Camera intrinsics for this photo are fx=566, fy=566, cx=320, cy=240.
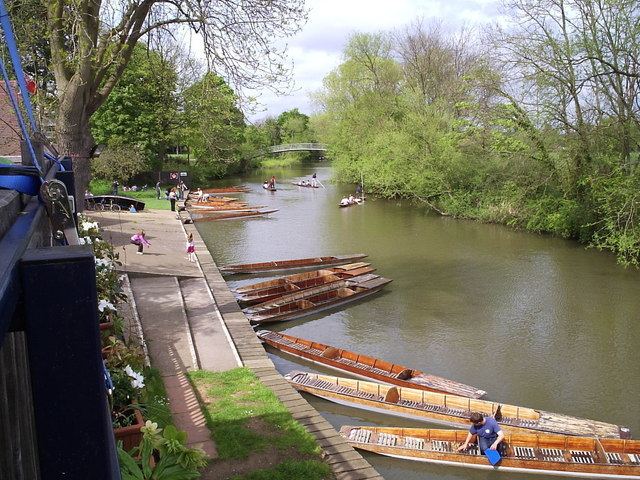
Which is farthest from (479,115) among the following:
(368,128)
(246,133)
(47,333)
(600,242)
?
(246,133)

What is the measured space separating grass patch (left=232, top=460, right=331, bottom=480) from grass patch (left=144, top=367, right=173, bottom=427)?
1.31 meters

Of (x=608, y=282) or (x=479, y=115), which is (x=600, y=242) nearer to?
(x=608, y=282)

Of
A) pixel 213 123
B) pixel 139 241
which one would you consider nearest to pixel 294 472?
pixel 139 241

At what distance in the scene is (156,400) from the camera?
25.5ft

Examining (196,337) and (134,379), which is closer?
(134,379)

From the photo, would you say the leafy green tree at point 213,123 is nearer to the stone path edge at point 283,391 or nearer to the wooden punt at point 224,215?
the wooden punt at point 224,215

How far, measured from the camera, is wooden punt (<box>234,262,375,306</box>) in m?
15.5

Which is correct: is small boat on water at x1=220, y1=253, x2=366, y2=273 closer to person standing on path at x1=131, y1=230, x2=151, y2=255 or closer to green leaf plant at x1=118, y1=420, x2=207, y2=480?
person standing on path at x1=131, y1=230, x2=151, y2=255

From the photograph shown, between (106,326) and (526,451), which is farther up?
(106,326)

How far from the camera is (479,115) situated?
89.7ft

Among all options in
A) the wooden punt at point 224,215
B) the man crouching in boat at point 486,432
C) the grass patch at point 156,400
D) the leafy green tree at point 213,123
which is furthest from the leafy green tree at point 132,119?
the man crouching in boat at point 486,432

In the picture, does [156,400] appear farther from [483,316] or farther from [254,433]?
[483,316]

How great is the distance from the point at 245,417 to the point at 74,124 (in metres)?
6.99

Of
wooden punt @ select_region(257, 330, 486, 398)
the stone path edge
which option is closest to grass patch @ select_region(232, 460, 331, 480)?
the stone path edge
